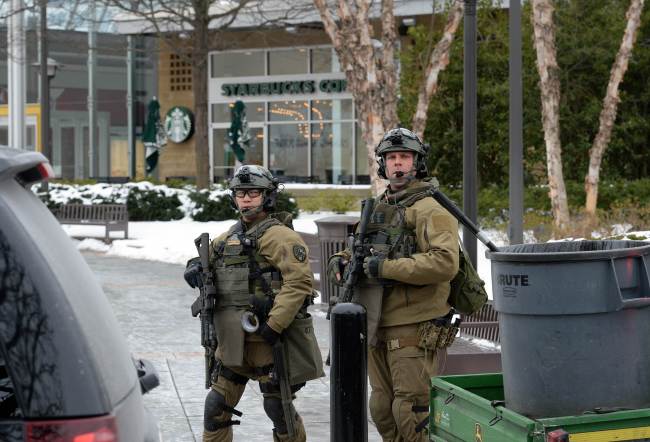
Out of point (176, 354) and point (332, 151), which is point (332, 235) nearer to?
point (176, 354)

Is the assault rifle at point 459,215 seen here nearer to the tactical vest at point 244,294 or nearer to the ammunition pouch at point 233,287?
the tactical vest at point 244,294

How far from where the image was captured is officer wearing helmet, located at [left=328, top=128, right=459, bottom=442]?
5664mm

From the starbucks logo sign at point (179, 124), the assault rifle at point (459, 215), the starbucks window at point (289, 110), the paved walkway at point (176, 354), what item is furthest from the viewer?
the starbucks logo sign at point (179, 124)

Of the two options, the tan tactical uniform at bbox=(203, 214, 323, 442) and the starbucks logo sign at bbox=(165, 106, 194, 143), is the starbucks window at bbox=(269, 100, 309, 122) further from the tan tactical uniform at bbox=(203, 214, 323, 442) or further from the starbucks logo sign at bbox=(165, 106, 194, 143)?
the tan tactical uniform at bbox=(203, 214, 323, 442)

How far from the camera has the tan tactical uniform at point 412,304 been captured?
5648 mm

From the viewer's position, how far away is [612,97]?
762 inches

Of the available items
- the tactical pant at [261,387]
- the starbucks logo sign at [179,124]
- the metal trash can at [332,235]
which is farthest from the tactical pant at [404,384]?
the starbucks logo sign at [179,124]

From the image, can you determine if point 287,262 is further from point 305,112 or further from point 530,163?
point 305,112

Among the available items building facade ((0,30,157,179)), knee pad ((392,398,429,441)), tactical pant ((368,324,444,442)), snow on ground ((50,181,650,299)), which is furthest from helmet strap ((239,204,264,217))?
building facade ((0,30,157,179))

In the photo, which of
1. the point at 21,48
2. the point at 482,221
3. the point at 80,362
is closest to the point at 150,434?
the point at 80,362

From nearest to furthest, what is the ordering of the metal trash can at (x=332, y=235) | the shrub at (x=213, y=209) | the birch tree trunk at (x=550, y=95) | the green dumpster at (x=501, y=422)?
the green dumpster at (x=501, y=422) < the metal trash can at (x=332, y=235) < the birch tree trunk at (x=550, y=95) < the shrub at (x=213, y=209)

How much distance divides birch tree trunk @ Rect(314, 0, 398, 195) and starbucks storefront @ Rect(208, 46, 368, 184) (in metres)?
23.7

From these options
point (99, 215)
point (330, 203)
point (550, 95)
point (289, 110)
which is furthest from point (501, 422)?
point (289, 110)

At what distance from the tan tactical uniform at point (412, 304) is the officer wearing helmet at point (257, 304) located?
0.36m
